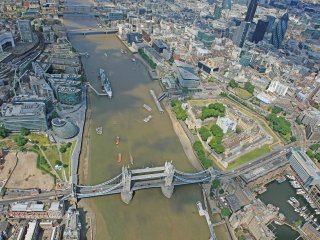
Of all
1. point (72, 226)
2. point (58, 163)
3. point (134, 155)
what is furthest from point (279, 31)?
point (72, 226)

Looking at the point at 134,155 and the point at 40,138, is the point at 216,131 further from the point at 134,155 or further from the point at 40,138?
the point at 40,138

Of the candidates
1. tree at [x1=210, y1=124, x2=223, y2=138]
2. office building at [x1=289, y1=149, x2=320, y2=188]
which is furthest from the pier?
office building at [x1=289, y1=149, x2=320, y2=188]

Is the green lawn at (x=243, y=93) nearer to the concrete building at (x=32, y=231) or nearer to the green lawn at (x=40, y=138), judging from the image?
the green lawn at (x=40, y=138)

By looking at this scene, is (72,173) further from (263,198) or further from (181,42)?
(181,42)

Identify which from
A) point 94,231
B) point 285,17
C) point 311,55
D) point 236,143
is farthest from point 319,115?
point 94,231

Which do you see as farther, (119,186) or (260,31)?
(260,31)

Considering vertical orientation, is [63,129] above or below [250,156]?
above

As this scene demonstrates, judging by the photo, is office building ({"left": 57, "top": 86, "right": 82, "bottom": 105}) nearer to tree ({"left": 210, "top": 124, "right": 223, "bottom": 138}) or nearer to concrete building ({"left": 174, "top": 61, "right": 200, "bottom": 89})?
concrete building ({"left": 174, "top": 61, "right": 200, "bottom": 89})

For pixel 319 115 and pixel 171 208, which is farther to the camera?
pixel 319 115

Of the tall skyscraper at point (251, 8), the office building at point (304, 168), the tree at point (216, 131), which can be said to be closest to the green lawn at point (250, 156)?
the office building at point (304, 168)
